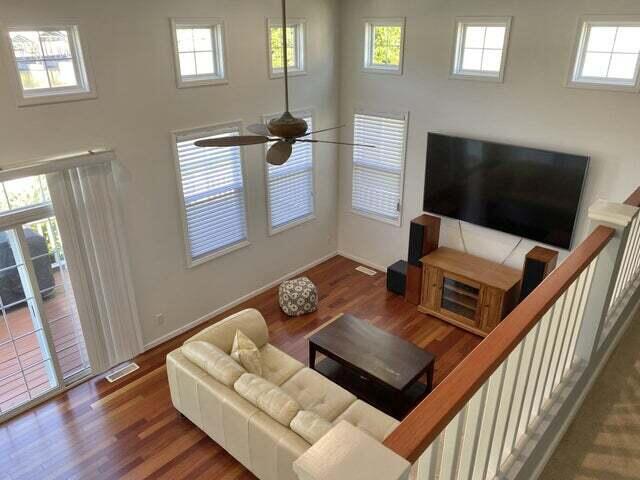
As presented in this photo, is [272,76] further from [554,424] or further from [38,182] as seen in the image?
[554,424]

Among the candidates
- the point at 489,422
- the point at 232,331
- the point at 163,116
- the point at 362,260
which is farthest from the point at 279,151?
the point at 362,260

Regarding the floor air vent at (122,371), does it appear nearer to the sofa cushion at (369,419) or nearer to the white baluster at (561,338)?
the sofa cushion at (369,419)

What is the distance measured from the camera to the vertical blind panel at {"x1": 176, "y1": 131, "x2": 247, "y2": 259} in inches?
217

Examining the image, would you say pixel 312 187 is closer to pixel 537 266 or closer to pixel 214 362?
pixel 537 266

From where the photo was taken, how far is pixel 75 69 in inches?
174

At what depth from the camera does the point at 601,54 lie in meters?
4.80

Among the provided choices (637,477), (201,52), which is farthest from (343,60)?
(637,477)

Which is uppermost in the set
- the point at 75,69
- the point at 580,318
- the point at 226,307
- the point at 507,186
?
the point at 75,69

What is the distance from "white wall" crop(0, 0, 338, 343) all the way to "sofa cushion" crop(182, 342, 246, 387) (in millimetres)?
1508

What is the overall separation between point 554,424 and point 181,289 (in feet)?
15.0

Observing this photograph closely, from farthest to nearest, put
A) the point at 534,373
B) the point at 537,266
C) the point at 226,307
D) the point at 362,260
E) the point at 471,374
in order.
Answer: the point at 362,260 < the point at 226,307 < the point at 537,266 < the point at 534,373 < the point at 471,374

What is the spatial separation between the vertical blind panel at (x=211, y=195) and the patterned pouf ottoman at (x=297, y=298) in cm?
93

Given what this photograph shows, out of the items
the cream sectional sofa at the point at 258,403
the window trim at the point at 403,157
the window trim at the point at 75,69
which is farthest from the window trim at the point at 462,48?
the window trim at the point at 75,69

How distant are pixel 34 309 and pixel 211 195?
2.19m
